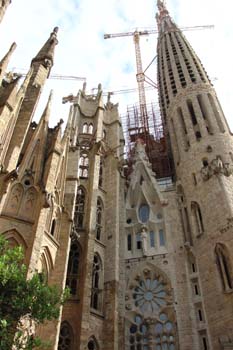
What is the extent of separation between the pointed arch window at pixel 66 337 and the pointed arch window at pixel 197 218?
308 inches

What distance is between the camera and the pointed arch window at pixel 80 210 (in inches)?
786

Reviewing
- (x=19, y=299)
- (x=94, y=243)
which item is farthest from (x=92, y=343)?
(x=19, y=299)

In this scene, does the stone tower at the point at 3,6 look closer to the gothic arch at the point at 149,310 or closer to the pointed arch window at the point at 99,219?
the pointed arch window at the point at 99,219

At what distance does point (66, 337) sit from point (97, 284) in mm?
2989

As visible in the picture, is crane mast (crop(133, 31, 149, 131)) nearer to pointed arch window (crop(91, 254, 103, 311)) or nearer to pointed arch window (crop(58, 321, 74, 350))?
pointed arch window (crop(91, 254, 103, 311))

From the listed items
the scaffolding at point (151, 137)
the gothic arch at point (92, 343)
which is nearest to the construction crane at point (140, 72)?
the scaffolding at point (151, 137)

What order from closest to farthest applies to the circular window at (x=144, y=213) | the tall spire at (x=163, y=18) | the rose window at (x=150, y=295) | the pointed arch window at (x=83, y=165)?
the rose window at (x=150, y=295) < the circular window at (x=144, y=213) < the pointed arch window at (x=83, y=165) < the tall spire at (x=163, y=18)

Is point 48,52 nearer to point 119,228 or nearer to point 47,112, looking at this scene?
point 47,112

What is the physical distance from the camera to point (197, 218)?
19.9 metres

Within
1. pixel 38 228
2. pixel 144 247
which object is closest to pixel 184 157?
pixel 144 247

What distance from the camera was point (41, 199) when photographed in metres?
14.4

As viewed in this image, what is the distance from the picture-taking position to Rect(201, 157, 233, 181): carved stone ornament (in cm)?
2028

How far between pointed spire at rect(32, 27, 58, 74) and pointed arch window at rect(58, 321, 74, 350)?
1497cm

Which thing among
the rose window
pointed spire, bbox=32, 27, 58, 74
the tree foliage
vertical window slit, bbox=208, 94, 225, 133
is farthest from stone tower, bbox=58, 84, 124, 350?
vertical window slit, bbox=208, 94, 225, 133
